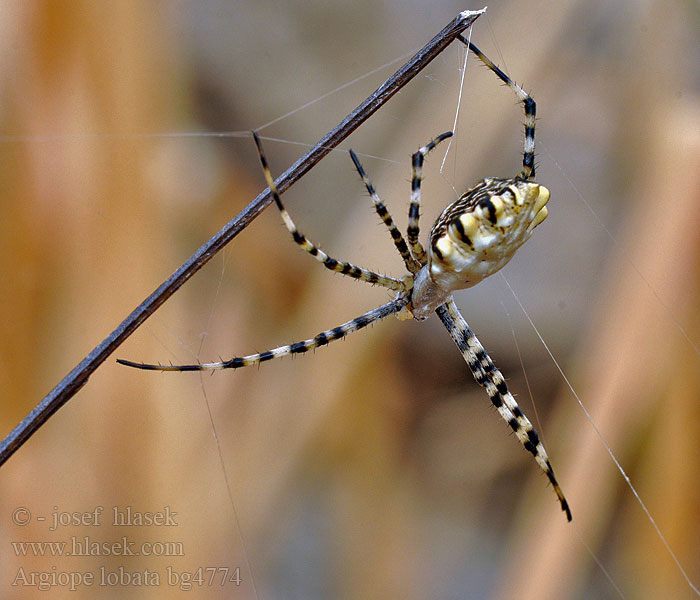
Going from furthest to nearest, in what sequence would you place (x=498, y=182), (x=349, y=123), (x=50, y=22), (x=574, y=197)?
(x=574, y=197), (x=50, y=22), (x=498, y=182), (x=349, y=123)

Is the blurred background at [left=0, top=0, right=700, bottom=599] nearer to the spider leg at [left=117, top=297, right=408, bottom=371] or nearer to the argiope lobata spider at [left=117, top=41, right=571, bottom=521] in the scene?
the argiope lobata spider at [left=117, top=41, right=571, bottom=521]

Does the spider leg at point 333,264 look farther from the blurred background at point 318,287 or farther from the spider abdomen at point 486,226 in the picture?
the blurred background at point 318,287

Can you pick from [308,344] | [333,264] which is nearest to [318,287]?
[308,344]

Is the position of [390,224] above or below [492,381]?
above

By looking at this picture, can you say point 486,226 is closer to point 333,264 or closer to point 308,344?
point 333,264

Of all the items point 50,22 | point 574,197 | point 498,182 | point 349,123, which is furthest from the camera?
point 574,197

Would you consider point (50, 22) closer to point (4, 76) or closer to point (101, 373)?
point (4, 76)

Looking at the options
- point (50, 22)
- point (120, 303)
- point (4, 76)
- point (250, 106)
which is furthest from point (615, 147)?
point (4, 76)

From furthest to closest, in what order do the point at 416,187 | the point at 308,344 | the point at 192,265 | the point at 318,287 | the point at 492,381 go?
the point at 318,287 < the point at 492,381 < the point at 308,344 < the point at 416,187 < the point at 192,265
